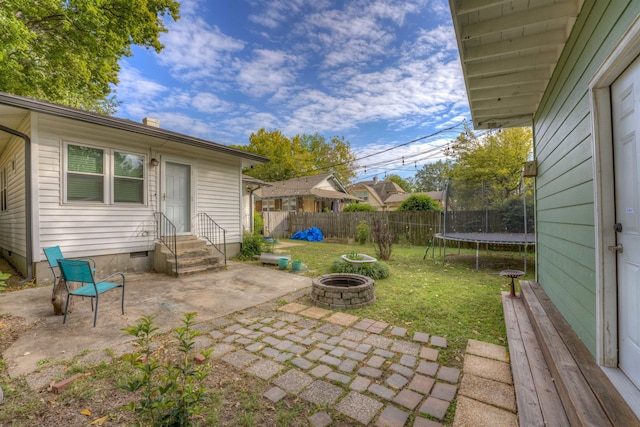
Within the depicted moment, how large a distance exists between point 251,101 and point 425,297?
623 inches

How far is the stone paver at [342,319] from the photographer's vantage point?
346 centimetres

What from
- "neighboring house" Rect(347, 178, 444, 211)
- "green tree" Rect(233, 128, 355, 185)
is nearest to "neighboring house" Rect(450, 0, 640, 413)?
"green tree" Rect(233, 128, 355, 185)

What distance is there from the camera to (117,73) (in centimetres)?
949

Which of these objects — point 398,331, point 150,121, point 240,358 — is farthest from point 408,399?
point 150,121

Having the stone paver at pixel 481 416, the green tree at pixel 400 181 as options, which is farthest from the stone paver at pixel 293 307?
the green tree at pixel 400 181

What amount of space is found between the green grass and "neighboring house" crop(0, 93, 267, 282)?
12.8 ft

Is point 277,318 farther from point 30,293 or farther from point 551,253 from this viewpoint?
point 30,293

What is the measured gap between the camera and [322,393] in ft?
6.75

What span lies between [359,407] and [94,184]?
6.59 m

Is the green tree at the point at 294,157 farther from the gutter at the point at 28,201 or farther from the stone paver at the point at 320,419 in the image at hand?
the stone paver at the point at 320,419

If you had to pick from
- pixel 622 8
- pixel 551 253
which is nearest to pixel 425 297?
pixel 551 253

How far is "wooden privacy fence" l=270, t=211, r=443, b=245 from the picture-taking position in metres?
11.6

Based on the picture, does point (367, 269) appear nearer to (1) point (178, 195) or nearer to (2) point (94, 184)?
(1) point (178, 195)

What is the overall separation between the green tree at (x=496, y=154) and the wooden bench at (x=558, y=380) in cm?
1249
